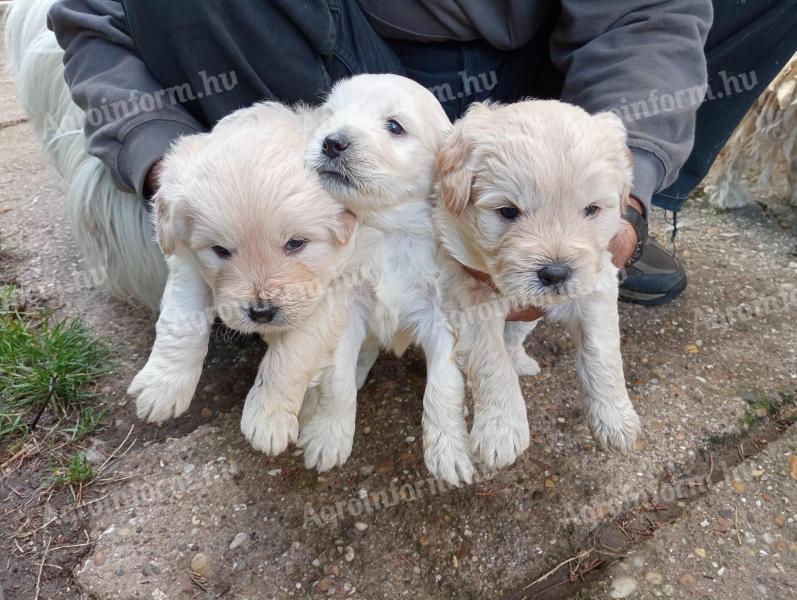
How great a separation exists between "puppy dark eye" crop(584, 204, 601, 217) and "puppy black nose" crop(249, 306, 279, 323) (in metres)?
0.91

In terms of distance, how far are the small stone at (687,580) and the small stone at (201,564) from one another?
4.93ft

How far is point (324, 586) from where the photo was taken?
2000 mm

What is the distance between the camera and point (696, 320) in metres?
3.12

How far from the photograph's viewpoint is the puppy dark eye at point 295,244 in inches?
70.4

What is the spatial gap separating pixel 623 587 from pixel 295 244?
147 centimetres

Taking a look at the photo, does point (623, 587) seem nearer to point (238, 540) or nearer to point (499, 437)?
point (499, 437)

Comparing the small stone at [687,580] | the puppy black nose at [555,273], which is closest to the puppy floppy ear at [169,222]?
the puppy black nose at [555,273]

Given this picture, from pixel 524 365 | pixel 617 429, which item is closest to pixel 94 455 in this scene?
pixel 524 365

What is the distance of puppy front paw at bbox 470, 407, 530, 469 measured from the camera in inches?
74.6

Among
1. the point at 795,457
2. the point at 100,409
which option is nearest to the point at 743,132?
the point at 795,457

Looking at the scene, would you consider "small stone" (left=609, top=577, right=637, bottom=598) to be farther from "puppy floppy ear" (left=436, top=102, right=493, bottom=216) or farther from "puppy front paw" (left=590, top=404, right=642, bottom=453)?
"puppy floppy ear" (left=436, top=102, right=493, bottom=216)

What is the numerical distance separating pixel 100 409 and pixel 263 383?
1.07 metres

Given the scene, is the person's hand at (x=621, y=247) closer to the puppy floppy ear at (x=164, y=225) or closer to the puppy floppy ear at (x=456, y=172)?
the puppy floppy ear at (x=456, y=172)

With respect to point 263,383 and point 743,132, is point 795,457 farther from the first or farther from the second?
point 743,132
